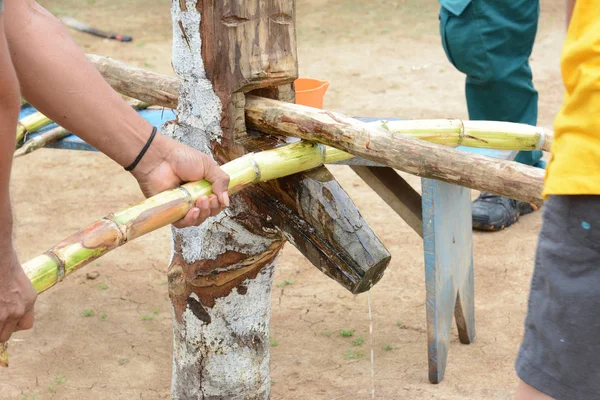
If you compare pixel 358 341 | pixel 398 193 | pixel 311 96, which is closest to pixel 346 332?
pixel 358 341

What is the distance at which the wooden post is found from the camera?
82.1 inches

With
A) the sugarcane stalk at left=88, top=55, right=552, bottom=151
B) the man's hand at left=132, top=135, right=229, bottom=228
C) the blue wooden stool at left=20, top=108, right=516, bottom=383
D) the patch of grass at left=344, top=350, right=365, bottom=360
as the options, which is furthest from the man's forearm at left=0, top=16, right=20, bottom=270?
the patch of grass at left=344, top=350, right=365, bottom=360

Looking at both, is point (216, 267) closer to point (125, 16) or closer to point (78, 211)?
point (78, 211)

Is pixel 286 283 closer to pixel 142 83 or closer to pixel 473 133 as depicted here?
pixel 142 83

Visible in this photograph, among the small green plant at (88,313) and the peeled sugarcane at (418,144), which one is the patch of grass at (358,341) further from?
the peeled sugarcane at (418,144)

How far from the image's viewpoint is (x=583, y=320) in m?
1.35

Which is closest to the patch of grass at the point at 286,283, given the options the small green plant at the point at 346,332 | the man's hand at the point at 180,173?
the small green plant at the point at 346,332

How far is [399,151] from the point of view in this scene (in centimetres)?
199

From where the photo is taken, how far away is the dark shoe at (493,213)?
4.12 meters

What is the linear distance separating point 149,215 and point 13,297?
365 millimetres

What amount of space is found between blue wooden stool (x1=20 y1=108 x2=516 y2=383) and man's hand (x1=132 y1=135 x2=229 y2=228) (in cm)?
85

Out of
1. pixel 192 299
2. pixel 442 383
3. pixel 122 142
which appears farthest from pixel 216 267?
pixel 442 383

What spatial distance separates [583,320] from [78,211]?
11.4ft

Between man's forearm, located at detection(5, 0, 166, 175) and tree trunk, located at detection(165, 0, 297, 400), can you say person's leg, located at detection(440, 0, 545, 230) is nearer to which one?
tree trunk, located at detection(165, 0, 297, 400)
